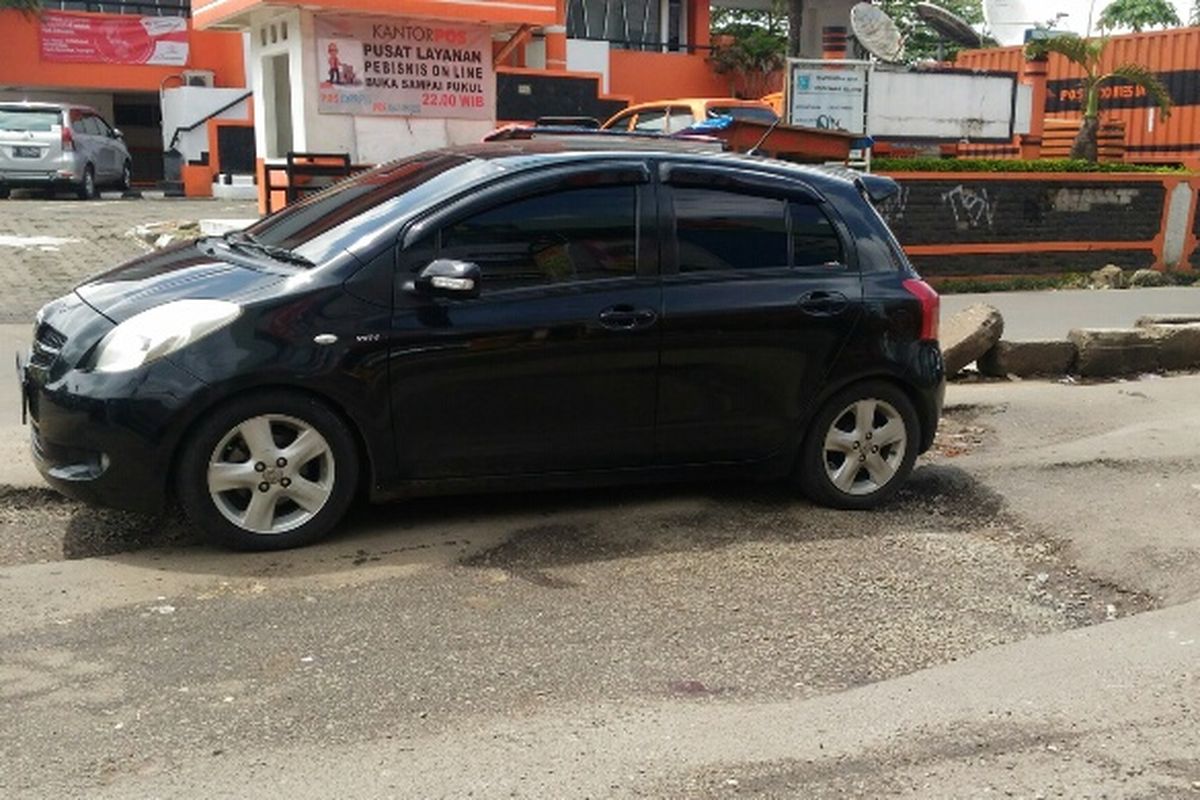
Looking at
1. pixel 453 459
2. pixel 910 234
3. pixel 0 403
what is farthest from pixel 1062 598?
pixel 910 234

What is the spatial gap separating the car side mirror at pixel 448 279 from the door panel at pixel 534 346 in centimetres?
4

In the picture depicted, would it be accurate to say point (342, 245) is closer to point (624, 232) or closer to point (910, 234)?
point (624, 232)

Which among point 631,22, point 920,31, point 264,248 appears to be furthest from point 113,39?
point 920,31

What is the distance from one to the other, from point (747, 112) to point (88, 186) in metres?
11.9

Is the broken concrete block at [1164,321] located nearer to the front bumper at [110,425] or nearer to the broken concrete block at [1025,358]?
the broken concrete block at [1025,358]

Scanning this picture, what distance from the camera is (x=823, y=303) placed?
19.6ft

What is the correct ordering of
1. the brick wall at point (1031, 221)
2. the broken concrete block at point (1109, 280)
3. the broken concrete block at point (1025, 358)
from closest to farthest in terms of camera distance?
the broken concrete block at point (1025, 358)
the brick wall at point (1031, 221)
the broken concrete block at point (1109, 280)

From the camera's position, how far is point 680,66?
1257 inches

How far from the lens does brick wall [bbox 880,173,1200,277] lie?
614 inches

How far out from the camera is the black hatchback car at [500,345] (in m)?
→ 5.00

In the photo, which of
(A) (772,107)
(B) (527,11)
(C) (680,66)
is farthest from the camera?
(C) (680,66)

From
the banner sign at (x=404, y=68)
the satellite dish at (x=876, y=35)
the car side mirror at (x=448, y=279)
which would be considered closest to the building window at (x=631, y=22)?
the satellite dish at (x=876, y=35)

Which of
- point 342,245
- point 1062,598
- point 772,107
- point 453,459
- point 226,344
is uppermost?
point 772,107

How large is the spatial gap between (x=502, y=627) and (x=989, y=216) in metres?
13.0
